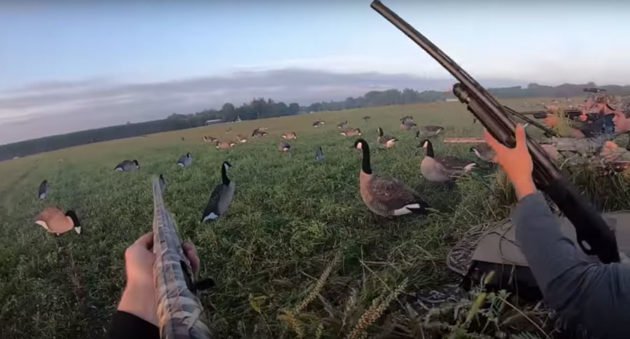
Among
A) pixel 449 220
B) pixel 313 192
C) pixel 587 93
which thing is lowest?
pixel 449 220

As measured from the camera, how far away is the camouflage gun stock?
0.80 meters

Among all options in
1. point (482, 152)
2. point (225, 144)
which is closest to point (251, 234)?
point (225, 144)

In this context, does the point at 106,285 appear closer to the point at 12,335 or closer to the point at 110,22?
the point at 12,335

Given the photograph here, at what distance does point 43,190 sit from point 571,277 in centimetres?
140

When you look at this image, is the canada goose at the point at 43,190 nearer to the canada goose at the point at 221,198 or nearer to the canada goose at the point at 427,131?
the canada goose at the point at 221,198

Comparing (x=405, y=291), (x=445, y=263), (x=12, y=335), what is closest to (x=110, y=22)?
(x=12, y=335)

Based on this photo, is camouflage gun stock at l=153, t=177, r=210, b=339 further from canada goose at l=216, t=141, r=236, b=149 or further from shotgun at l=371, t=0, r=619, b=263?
shotgun at l=371, t=0, r=619, b=263

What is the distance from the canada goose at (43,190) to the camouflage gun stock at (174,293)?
54cm

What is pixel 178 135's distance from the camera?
182cm

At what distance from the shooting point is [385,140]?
2119 millimetres

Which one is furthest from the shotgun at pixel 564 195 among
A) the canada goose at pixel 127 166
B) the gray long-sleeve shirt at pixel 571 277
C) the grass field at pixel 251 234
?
the canada goose at pixel 127 166

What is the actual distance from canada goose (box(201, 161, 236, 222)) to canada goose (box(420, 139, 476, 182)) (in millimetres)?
719

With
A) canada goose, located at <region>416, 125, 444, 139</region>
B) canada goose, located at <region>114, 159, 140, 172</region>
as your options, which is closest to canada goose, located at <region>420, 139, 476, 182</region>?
canada goose, located at <region>416, 125, 444, 139</region>

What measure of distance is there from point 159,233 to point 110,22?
27.7 inches
